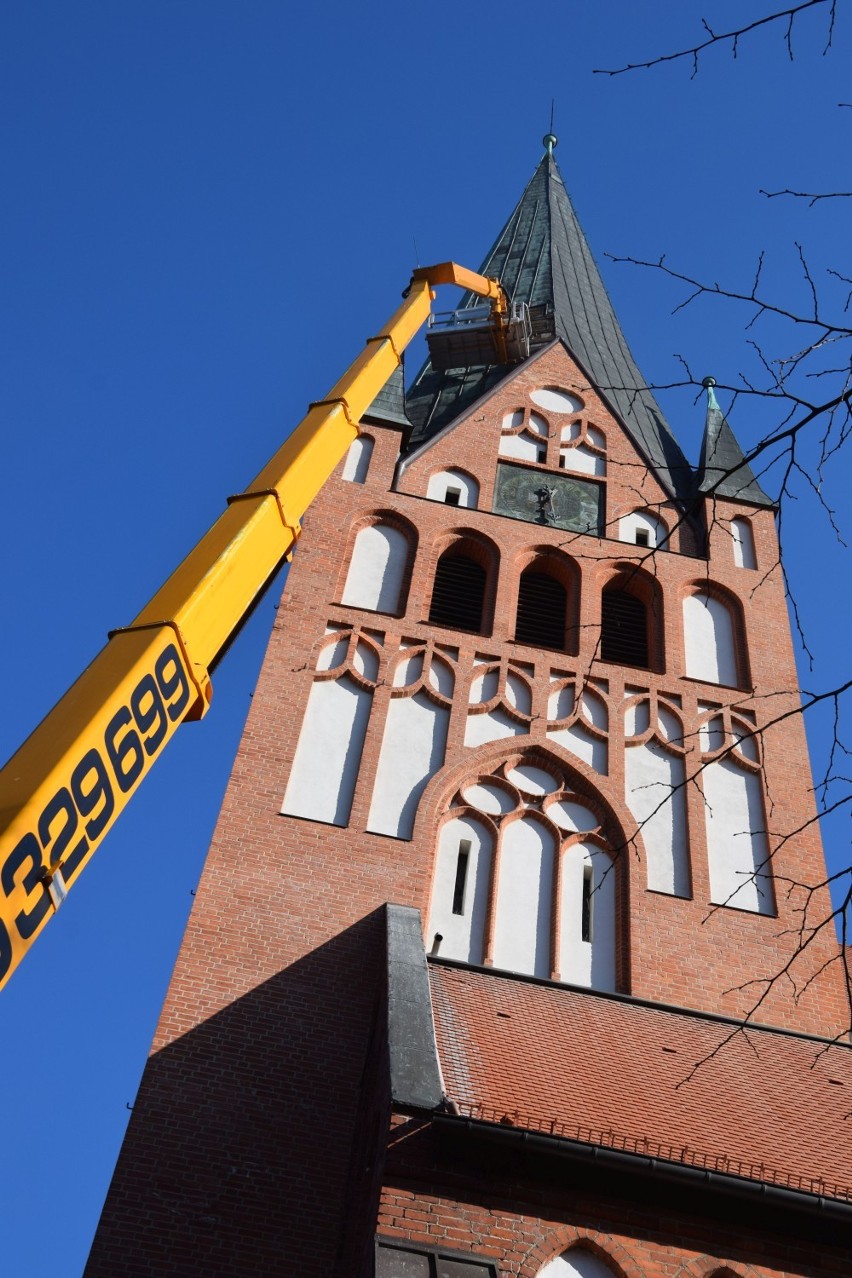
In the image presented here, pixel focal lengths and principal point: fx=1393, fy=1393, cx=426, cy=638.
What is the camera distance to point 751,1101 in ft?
31.5

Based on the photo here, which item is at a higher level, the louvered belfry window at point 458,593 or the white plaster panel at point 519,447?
the white plaster panel at point 519,447

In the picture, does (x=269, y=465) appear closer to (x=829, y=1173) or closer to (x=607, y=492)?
(x=829, y=1173)

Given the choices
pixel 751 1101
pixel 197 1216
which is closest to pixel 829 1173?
pixel 751 1101

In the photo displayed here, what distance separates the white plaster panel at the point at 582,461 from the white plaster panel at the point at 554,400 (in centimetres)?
109

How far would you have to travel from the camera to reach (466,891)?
41.9 ft

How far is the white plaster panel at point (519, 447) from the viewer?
1970cm

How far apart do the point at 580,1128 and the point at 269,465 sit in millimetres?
5849

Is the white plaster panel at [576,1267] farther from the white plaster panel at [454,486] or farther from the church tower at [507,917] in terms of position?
the white plaster panel at [454,486]

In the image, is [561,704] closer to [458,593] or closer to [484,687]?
[484,687]

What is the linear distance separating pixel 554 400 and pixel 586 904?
34.5ft

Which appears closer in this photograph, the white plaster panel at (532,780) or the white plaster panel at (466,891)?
the white plaster panel at (466,891)

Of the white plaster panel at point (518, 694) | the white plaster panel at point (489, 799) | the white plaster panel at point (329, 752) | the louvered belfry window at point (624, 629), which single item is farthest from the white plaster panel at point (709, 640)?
the white plaster panel at point (329, 752)

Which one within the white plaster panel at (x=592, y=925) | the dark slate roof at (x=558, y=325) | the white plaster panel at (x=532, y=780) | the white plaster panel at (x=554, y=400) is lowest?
the white plaster panel at (x=592, y=925)

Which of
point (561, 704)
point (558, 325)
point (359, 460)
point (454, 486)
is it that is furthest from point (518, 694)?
point (558, 325)
